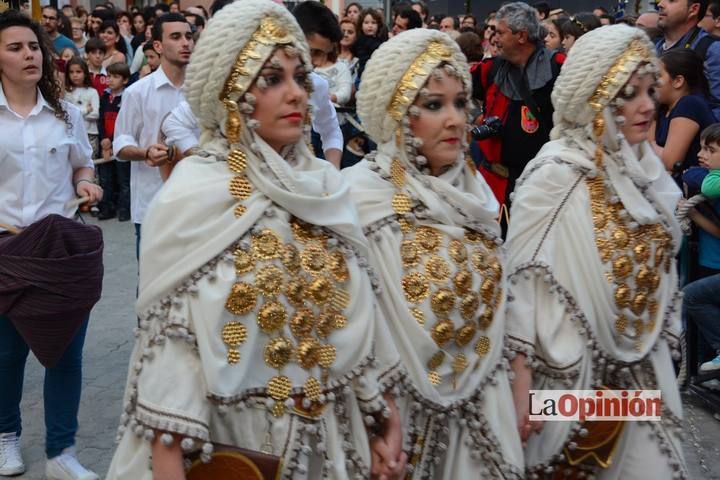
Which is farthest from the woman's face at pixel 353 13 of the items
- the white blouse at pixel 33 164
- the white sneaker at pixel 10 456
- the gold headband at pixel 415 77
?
the gold headband at pixel 415 77

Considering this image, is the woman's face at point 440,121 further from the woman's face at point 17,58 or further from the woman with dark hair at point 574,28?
the woman with dark hair at point 574,28

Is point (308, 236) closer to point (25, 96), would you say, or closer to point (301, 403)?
point (301, 403)

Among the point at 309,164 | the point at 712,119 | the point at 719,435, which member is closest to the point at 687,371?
the point at 719,435

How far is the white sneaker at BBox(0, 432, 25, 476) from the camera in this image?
16.2 feet

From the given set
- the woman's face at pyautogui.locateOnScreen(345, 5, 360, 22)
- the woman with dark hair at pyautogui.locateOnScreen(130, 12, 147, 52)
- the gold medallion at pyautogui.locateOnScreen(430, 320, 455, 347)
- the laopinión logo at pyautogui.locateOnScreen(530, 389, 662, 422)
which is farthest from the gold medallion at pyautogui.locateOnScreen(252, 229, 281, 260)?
the woman with dark hair at pyautogui.locateOnScreen(130, 12, 147, 52)

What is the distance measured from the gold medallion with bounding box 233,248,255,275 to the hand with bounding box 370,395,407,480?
706mm

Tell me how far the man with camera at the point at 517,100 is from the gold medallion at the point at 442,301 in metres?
3.17

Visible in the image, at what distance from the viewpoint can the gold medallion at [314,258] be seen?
2967mm

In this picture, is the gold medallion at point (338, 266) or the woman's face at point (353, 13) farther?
the woman's face at point (353, 13)

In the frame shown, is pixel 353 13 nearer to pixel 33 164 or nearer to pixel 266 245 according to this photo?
pixel 33 164

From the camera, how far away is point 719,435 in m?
5.71

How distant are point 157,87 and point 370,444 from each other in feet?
11.8

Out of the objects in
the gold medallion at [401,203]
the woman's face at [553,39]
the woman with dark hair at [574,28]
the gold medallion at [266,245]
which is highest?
the gold medallion at [266,245]

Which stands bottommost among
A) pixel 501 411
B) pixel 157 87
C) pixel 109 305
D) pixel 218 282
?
pixel 109 305
